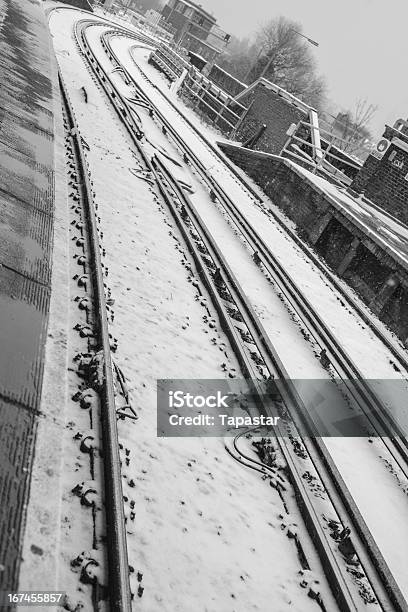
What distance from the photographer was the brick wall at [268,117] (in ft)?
73.0

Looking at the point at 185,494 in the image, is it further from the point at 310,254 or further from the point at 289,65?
the point at 289,65

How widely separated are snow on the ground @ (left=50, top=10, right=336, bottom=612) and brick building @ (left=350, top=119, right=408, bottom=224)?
38.8ft

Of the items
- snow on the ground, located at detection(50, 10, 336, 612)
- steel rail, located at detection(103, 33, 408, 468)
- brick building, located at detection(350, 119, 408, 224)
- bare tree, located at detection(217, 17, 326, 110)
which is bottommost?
snow on the ground, located at detection(50, 10, 336, 612)

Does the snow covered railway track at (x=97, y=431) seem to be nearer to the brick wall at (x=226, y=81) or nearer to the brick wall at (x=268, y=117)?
the brick wall at (x=268, y=117)

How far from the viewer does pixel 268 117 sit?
933 inches

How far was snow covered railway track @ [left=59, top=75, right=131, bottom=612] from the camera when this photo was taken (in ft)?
9.98

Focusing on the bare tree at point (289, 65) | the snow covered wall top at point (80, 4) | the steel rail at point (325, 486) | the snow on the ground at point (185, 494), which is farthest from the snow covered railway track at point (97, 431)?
the bare tree at point (289, 65)

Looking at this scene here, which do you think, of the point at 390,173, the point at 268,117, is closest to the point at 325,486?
the point at 390,173

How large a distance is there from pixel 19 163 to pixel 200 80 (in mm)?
26171

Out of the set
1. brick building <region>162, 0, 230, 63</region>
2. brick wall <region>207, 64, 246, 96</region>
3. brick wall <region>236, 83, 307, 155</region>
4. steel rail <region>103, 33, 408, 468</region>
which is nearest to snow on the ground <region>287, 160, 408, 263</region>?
steel rail <region>103, 33, 408, 468</region>

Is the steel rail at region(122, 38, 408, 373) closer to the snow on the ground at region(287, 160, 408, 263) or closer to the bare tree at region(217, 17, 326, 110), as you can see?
the snow on the ground at region(287, 160, 408, 263)

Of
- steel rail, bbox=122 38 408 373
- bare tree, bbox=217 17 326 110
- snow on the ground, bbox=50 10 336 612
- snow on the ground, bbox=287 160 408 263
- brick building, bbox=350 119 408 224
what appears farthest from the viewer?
bare tree, bbox=217 17 326 110

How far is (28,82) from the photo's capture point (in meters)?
9.56

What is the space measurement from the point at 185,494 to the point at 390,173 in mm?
15526
